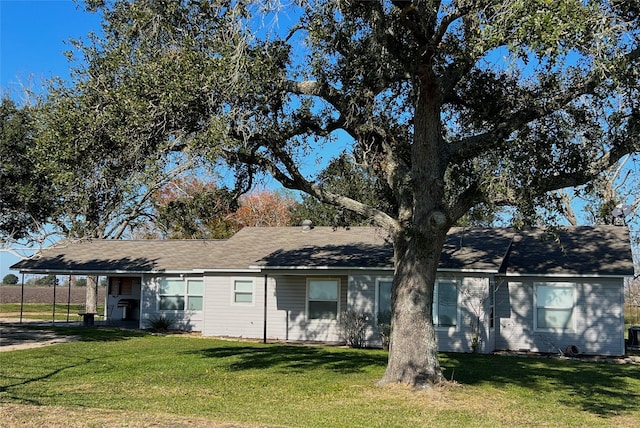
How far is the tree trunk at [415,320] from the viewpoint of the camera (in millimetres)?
12008

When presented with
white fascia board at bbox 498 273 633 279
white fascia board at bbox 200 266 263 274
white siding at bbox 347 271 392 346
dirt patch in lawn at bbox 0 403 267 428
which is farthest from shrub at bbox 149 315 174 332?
dirt patch in lawn at bbox 0 403 267 428

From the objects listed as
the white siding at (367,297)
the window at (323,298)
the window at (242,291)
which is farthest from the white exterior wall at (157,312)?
the white siding at (367,297)

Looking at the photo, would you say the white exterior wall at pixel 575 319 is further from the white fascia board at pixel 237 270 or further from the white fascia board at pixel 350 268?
the white fascia board at pixel 237 270

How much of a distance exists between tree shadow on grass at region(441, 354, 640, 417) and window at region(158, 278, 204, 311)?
10.6m

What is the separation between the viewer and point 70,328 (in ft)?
82.5

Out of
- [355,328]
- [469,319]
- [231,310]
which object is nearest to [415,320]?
[469,319]

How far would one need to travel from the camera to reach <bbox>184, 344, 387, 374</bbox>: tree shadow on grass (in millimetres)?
15196

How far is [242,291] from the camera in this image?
23.6 m

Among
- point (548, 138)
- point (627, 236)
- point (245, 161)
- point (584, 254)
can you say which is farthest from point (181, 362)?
point (627, 236)

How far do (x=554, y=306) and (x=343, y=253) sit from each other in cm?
706

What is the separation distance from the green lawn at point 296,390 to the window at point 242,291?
5.19 meters

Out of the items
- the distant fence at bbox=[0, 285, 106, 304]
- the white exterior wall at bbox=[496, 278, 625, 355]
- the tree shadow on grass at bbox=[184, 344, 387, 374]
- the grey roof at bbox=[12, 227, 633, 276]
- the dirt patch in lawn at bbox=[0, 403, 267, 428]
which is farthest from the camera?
the distant fence at bbox=[0, 285, 106, 304]

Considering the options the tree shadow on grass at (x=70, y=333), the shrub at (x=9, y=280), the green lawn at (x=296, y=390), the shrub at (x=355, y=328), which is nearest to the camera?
the green lawn at (x=296, y=390)

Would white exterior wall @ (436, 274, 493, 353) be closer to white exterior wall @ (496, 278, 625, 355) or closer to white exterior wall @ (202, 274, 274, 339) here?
white exterior wall @ (496, 278, 625, 355)
